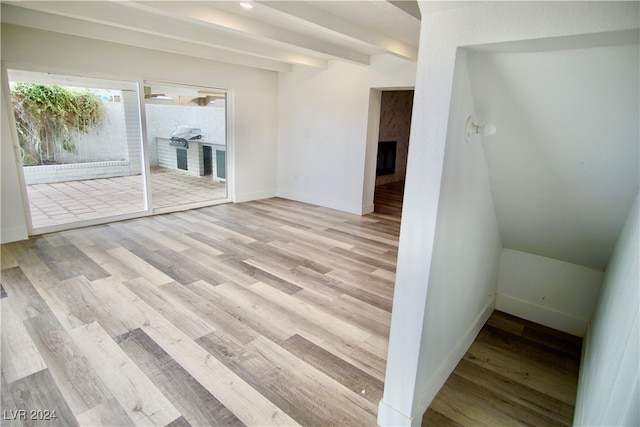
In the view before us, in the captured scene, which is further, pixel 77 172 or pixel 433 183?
pixel 77 172

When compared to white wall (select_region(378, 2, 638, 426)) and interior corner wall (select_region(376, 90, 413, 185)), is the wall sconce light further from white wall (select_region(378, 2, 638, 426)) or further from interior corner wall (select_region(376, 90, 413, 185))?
interior corner wall (select_region(376, 90, 413, 185))

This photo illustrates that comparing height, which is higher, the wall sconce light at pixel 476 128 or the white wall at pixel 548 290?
the wall sconce light at pixel 476 128

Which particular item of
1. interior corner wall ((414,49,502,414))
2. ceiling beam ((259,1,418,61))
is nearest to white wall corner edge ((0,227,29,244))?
ceiling beam ((259,1,418,61))

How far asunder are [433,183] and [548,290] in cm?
193

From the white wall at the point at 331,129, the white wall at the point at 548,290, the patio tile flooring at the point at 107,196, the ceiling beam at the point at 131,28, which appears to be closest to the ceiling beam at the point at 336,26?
the white wall at the point at 331,129

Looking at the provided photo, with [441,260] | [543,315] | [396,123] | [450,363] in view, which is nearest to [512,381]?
[450,363]

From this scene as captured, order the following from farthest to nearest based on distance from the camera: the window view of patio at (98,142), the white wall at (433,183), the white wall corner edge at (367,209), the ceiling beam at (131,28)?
the white wall corner edge at (367,209) < the window view of patio at (98,142) < the ceiling beam at (131,28) < the white wall at (433,183)

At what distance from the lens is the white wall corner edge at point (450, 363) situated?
5.64ft

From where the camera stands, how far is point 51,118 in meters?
4.89

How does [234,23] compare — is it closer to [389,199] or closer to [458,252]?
[458,252]

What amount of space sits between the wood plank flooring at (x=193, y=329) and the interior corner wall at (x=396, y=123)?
13.9 feet

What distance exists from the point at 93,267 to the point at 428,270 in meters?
3.25

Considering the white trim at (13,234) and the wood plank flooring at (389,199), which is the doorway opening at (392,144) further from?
the white trim at (13,234)

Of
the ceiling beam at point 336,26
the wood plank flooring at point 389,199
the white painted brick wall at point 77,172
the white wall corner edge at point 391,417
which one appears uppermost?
the ceiling beam at point 336,26
